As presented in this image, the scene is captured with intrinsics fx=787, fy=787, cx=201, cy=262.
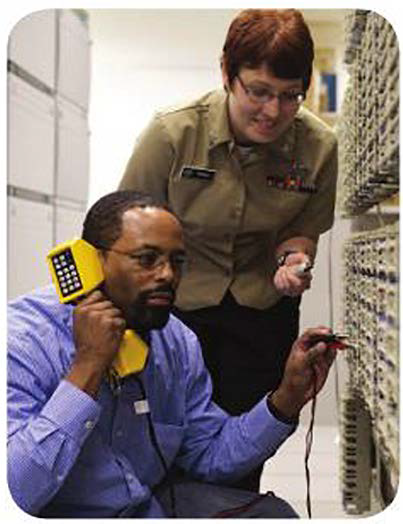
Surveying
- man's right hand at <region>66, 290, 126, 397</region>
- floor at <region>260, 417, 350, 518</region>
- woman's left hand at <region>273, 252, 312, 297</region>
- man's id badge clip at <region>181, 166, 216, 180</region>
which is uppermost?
man's id badge clip at <region>181, 166, 216, 180</region>

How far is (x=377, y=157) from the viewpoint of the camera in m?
1.31

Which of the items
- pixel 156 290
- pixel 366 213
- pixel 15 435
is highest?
pixel 366 213

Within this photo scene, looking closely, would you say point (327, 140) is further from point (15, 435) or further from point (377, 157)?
point (15, 435)

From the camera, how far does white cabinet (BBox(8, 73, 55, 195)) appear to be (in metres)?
1.05

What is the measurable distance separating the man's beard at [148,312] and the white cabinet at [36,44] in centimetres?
39

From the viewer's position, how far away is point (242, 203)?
1159 millimetres

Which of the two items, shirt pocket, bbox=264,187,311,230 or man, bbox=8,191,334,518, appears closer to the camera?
man, bbox=8,191,334,518

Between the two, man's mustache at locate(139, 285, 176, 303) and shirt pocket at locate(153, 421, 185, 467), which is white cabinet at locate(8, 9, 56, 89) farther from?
shirt pocket at locate(153, 421, 185, 467)

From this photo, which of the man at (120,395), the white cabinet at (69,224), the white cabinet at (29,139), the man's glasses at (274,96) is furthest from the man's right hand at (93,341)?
the man's glasses at (274,96)

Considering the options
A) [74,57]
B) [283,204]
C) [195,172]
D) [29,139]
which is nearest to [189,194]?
[195,172]

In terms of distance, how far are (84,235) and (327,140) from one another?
1.30ft

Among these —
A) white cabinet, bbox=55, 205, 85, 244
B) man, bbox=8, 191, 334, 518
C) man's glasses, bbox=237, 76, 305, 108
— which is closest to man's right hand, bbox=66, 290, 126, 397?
man, bbox=8, 191, 334, 518

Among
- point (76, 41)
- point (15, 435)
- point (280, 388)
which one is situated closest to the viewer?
point (15, 435)

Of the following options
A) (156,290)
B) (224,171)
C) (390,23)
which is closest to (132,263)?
(156,290)
